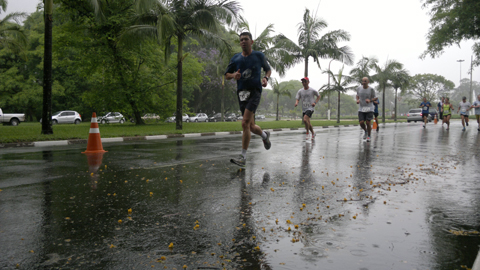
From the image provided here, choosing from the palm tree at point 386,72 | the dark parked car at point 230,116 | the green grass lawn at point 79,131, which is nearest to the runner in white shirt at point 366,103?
the green grass lawn at point 79,131

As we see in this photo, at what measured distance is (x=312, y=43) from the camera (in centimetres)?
2920

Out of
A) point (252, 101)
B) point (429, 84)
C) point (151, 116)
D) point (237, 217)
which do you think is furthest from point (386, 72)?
point (429, 84)

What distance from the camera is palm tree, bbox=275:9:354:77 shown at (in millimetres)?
28641

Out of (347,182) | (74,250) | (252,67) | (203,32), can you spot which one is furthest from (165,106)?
(74,250)

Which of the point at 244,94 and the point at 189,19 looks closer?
the point at 244,94

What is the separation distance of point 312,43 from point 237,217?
90.8ft

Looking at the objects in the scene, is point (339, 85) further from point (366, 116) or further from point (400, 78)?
point (366, 116)

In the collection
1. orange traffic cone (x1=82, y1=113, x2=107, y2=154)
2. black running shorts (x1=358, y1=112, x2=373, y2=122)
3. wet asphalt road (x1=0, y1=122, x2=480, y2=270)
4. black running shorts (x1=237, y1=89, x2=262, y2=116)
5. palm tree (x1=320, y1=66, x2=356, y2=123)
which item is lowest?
wet asphalt road (x1=0, y1=122, x2=480, y2=270)

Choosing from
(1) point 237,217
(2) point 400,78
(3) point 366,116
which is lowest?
(1) point 237,217

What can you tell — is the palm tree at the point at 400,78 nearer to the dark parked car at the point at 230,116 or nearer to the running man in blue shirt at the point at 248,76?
the dark parked car at the point at 230,116

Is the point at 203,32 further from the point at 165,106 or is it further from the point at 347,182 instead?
the point at 347,182

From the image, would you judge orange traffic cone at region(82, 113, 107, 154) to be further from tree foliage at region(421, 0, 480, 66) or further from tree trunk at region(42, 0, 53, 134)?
tree foliage at region(421, 0, 480, 66)

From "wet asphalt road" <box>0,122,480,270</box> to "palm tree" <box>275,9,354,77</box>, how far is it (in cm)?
2348

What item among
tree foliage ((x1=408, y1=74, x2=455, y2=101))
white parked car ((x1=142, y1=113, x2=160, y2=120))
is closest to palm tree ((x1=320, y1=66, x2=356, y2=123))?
white parked car ((x1=142, y1=113, x2=160, y2=120))
